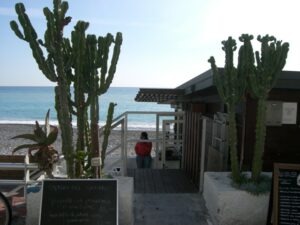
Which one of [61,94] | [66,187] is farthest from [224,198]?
[61,94]

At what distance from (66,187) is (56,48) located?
5.76 ft

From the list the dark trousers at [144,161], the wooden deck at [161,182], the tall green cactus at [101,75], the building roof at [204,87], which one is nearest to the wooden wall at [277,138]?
the building roof at [204,87]

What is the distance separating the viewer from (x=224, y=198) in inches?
198

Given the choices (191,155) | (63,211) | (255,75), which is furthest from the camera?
(191,155)

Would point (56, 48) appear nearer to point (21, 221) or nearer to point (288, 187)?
point (21, 221)

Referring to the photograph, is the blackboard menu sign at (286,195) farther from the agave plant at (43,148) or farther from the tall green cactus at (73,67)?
the agave plant at (43,148)

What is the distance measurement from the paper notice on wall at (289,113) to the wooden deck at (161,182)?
2249 mm

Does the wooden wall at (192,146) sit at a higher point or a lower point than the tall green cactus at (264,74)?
lower

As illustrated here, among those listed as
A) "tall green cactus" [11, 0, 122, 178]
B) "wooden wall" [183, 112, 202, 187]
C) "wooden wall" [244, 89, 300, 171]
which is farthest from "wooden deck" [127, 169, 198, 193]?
"tall green cactus" [11, 0, 122, 178]

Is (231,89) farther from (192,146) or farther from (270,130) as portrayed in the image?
(192,146)

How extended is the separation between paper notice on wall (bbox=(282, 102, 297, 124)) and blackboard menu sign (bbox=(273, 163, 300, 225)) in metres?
2.40

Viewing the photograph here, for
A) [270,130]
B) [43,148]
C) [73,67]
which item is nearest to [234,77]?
[270,130]

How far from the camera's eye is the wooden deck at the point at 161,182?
725 centimetres

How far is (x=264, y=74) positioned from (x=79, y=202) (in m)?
3.15
